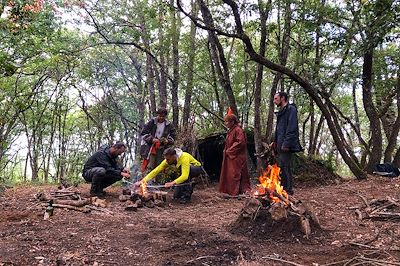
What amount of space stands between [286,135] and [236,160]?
167 centimetres

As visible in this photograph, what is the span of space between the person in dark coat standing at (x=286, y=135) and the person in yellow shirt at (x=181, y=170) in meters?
1.68

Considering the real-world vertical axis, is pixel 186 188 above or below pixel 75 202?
above

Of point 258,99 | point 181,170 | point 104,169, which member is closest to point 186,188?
point 181,170

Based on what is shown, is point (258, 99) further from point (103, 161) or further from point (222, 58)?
point (103, 161)

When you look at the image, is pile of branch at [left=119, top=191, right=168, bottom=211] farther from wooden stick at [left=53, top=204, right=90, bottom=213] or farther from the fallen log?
wooden stick at [left=53, top=204, right=90, bottom=213]

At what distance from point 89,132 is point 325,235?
16224 mm

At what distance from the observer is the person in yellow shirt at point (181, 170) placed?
6.73 m

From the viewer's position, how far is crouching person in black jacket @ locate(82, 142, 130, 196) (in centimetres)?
727

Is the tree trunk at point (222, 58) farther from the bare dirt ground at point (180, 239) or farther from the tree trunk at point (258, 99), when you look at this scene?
the bare dirt ground at point (180, 239)

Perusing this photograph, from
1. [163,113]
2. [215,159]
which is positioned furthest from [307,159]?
[163,113]

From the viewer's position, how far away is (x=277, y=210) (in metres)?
4.80

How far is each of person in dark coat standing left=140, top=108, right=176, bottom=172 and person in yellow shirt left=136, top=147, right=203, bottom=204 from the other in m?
1.00

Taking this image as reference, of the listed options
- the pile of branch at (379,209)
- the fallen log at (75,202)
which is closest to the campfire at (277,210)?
the pile of branch at (379,209)

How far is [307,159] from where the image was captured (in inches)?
395
